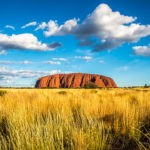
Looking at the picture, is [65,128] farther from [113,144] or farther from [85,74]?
[85,74]

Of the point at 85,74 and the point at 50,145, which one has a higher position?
the point at 85,74

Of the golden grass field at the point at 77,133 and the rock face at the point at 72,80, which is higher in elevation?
the rock face at the point at 72,80

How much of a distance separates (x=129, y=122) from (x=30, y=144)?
217 centimetres

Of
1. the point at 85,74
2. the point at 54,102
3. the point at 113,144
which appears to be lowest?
the point at 113,144

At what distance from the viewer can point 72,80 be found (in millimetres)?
178125

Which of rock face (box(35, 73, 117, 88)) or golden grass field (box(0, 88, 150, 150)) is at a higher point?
rock face (box(35, 73, 117, 88))

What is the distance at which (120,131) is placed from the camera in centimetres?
457

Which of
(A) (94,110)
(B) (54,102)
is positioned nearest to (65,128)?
(A) (94,110)

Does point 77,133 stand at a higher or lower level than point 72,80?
lower

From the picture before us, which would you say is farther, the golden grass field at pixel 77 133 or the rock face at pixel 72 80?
the rock face at pixel 72 80

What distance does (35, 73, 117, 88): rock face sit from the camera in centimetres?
17075

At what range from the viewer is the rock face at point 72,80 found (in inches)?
6722

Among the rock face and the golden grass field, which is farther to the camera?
the rock face

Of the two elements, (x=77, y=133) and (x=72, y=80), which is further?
(x=72, y=80)
